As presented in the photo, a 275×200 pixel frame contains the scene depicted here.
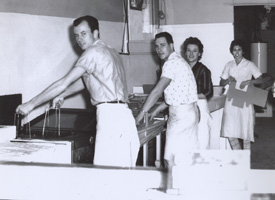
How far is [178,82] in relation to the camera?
8.61 ft

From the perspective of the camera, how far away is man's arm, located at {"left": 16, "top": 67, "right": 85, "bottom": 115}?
78.5 inches

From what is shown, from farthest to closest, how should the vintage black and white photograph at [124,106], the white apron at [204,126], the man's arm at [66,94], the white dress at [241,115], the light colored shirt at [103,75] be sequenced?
1. the white dress at [241,115]
2. the white apron at [204,126]
3. the man's arm at [66,94]
4. the light colored shirt at [103,75]
5. the vintage black and white photograph at [124,106]

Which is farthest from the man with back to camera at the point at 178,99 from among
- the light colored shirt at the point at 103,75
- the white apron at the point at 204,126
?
the white apron at the point at 204,126

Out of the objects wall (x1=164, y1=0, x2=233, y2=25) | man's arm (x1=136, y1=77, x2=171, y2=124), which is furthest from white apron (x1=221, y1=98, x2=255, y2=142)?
man's arm (x1=136, y1=77, x2=171, y2=124)

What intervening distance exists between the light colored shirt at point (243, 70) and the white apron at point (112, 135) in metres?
2.17

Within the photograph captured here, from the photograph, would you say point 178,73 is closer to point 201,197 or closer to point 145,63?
point 201,197

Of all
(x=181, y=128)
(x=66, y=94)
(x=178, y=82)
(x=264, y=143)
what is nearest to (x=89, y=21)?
(x=66, y=94)

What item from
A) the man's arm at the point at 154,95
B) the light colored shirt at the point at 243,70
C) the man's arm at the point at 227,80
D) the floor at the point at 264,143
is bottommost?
the floor at the point at 264,143

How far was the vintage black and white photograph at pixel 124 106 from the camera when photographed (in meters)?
1.00

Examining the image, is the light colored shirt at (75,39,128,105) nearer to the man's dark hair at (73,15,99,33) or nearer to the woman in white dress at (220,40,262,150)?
the man's dark hair at (73,15,99,33)

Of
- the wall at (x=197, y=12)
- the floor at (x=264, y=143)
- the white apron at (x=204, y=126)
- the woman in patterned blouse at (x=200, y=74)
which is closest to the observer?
the white apron at (x=204, y=126)

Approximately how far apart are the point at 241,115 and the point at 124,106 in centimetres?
213

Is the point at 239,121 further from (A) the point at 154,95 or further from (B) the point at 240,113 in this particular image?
(A) the point at 154,95

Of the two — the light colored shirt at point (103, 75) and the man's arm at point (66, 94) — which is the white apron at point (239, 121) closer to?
the man's arm at point (66, 94)
